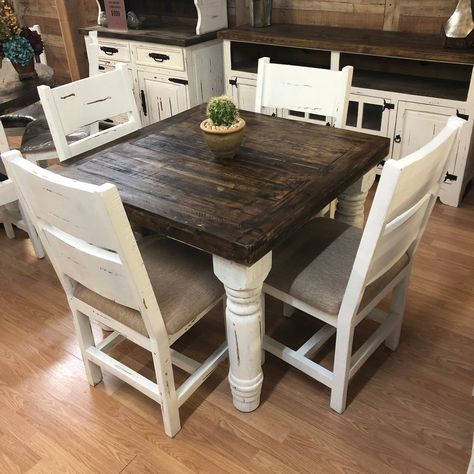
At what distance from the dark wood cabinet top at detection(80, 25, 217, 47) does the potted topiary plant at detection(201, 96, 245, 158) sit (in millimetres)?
1836

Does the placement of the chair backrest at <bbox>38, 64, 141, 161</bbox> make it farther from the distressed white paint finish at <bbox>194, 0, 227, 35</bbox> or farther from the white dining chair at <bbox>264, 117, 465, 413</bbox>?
the distressed white paint finish at <bbox>194, 0, 227, 35</bbox>

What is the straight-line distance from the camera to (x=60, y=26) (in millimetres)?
4211

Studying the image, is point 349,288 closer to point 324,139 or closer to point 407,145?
point 324,139

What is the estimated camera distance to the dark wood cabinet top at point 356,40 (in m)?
2.39

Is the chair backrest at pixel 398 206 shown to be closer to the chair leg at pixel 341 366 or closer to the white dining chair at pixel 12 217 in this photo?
the chair leg at pixel 341 366

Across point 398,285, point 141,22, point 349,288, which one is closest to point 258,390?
point 349,288

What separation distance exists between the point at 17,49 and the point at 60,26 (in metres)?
2.32

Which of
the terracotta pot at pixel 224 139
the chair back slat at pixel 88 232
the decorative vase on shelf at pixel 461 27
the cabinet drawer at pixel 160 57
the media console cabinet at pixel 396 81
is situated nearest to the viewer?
the chair back slat at pixel 88 232

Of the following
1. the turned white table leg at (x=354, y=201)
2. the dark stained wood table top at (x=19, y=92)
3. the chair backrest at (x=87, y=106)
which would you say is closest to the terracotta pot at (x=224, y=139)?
the turned white table leg at (x=354, y=201)

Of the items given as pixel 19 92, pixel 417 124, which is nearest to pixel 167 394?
pixel 19 92

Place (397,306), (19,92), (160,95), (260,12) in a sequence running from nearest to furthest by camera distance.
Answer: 1. (397,306)
2. (19,92)
3. (260,12)
4. (160,95)

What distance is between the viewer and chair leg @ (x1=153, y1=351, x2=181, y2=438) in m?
1.36

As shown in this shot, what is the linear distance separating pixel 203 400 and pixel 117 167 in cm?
80

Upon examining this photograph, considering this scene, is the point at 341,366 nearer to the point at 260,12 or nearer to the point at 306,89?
the point at 306,89
